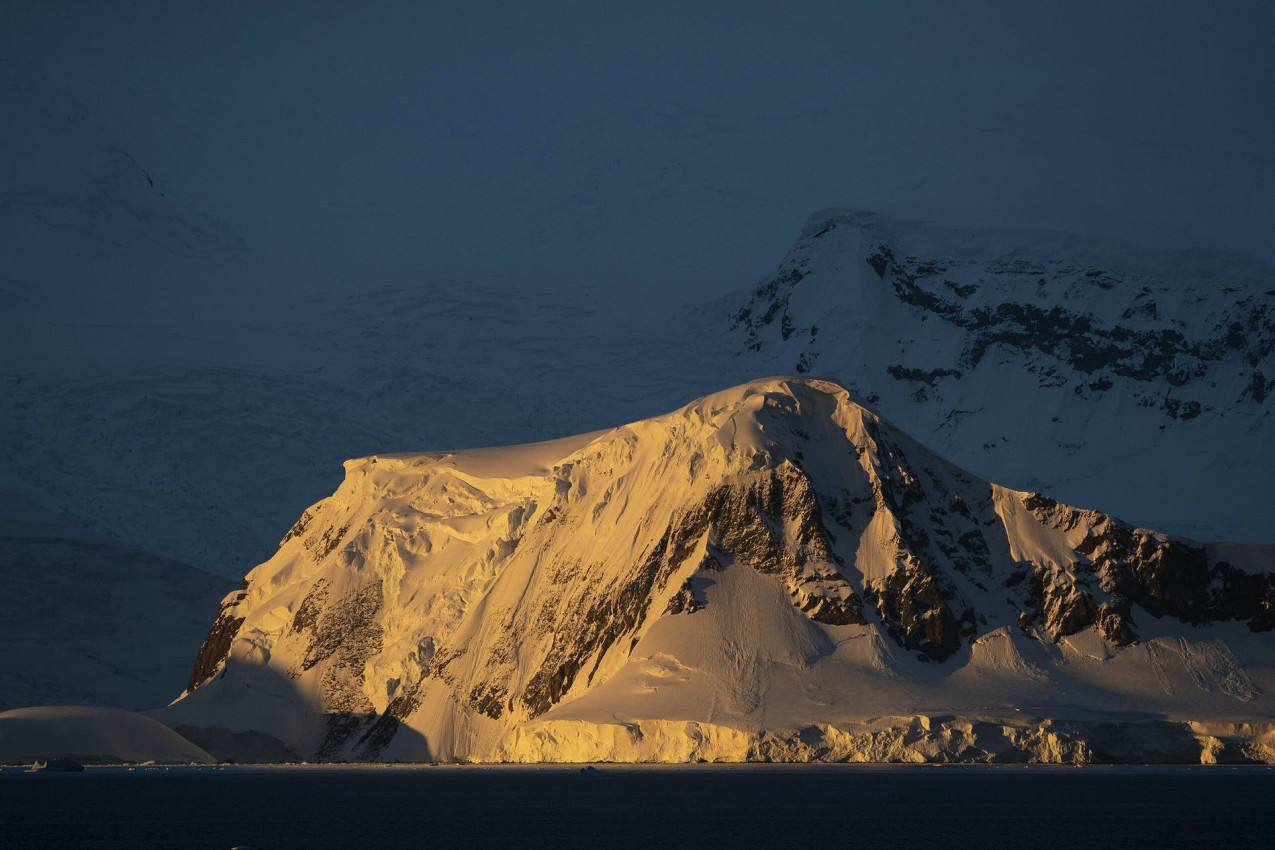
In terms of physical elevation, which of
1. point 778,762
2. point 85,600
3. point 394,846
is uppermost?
point 394,846

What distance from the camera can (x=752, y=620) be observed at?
362ft

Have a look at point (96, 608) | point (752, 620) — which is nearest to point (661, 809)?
point (752, 620)

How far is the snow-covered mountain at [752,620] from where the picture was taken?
103938 mm

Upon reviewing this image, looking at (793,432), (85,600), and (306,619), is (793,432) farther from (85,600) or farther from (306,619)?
(85,600)

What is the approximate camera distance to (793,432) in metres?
123

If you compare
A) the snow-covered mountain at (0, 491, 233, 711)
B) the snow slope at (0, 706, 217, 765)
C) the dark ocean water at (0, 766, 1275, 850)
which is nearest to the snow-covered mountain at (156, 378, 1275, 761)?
the dark ocean water at (0, 766, 1275, 850)

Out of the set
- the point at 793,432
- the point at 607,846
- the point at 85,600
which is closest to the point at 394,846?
the point at 607,846

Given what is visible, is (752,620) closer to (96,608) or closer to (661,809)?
(661,809)

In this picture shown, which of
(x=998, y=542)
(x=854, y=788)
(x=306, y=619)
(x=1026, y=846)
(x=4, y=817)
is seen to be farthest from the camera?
(x=306, y=619)

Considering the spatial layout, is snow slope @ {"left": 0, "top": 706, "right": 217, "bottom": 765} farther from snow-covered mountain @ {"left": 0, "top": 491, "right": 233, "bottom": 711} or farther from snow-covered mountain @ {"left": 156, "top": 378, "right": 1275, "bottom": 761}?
snow-covered mountain @ {"left": 0, "top": 491, "right": 233, "bottom": 711}

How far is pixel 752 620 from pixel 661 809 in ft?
108

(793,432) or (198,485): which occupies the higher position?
(793,432)

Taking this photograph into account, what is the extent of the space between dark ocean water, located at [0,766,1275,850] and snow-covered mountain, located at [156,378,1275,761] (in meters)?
3.68

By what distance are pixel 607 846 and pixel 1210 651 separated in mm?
62750
